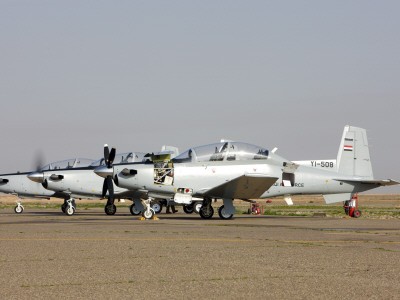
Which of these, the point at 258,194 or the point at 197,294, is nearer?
the point at 197,294

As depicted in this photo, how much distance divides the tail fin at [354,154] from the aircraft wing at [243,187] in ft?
16.7

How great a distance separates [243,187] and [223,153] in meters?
1.57

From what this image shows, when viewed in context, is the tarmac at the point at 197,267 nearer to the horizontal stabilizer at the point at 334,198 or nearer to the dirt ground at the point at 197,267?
the dirt ground at the point at 197,267

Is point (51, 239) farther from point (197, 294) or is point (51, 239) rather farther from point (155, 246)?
point (197, 294)

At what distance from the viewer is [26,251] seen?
11.9 metres

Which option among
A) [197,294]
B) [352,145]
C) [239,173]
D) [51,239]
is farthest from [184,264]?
[352,145]

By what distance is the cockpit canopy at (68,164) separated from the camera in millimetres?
36597

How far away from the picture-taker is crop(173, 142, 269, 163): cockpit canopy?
2795 centimetres

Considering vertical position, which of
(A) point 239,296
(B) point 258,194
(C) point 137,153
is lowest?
(A) point 239,296

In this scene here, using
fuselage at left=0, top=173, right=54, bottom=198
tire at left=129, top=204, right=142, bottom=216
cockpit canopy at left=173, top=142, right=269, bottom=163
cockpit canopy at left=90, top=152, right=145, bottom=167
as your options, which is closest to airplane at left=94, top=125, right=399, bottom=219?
cockpit canopy at left=173, top=142, right=269, bottom=163

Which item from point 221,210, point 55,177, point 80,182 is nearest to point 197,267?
point 221,210

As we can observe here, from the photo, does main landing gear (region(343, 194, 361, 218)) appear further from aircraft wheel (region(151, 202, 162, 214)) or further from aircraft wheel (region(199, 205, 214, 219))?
aircraft wheel (region(151, 202, 162, 214))

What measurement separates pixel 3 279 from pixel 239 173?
781 inches

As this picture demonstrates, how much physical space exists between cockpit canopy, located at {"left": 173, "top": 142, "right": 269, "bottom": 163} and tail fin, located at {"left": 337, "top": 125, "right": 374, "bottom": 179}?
549 cm
